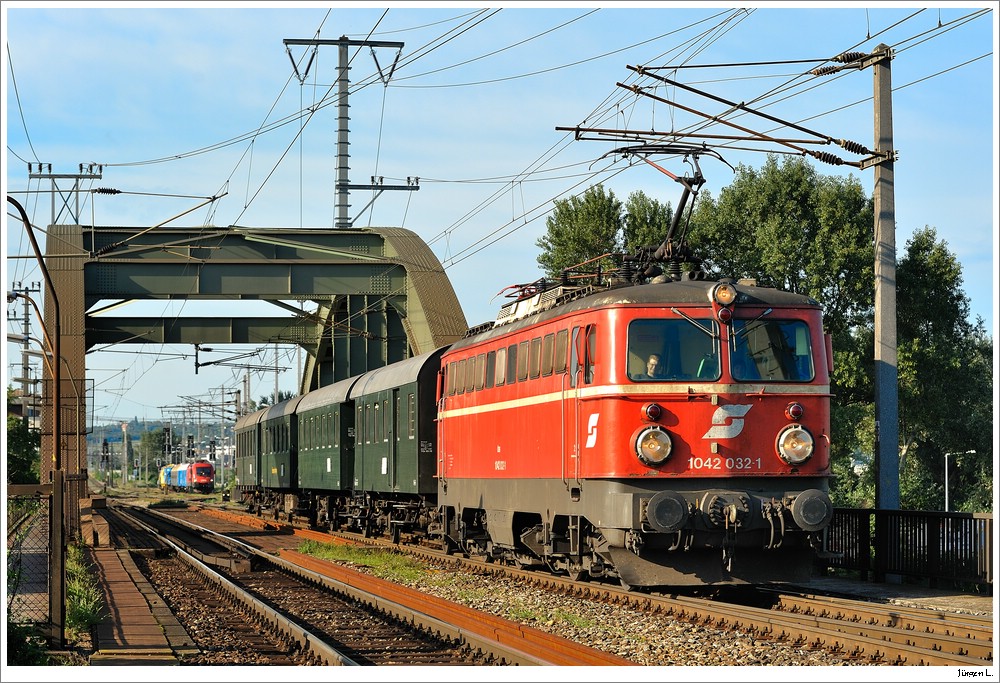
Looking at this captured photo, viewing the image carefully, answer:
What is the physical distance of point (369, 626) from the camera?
13641mm

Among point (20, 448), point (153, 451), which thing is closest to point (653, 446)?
point (20, 448)

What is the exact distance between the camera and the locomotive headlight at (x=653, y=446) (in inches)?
539

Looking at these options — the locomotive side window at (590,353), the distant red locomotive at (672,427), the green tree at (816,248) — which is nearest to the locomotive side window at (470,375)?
the distant red locomotive at (672,427)

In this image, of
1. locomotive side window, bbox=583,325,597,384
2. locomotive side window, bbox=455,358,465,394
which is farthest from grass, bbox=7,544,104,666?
locomotive side window, bbox=455,358,465,394

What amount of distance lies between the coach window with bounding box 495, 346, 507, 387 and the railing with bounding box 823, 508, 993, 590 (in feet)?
16.9

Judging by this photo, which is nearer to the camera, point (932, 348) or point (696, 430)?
point (696, 430)

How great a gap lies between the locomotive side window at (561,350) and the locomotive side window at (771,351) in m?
2.19

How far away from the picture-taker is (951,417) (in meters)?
36.0

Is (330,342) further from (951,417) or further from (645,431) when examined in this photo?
(645,431)

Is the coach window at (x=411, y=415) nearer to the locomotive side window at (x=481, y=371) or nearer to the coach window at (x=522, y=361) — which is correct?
the locomotive side window at (x=481, y=371)

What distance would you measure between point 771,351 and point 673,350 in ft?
3.77

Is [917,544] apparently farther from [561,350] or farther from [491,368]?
[491,368]

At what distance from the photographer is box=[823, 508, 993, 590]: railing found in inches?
605

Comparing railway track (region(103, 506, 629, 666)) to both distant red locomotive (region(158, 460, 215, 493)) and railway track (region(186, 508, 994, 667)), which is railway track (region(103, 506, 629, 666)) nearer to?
railway track (region(186, 508, 994, 667))
